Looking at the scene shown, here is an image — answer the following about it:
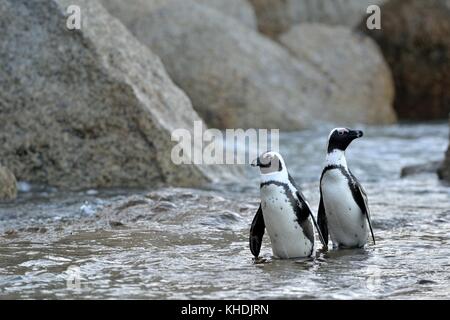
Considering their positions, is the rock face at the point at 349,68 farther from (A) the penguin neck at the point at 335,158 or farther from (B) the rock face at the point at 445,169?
(A) the penguin neck at the point at 335,158

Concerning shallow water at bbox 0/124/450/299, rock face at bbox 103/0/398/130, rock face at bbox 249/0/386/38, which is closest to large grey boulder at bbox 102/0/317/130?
rock face at bbox 103/0/398/130

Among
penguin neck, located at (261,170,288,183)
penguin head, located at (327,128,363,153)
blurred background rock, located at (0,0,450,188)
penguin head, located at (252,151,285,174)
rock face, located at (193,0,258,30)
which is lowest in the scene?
penguin neck, located at (261,170,288,183)

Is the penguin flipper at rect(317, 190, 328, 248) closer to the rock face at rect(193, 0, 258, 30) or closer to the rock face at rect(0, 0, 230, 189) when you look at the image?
the rock face at rect(0, 0, 230, 189)

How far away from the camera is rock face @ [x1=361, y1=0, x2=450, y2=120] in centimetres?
1808

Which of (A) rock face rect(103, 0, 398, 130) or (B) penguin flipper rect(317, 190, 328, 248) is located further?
(A) rock face rect(103, 0, 398, 130)

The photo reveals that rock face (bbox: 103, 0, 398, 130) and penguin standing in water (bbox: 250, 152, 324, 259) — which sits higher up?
rock face (bbox: 103, 0, 398, 130)

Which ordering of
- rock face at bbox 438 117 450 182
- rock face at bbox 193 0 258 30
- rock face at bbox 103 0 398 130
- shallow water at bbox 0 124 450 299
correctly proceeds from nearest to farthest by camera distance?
shallow water at bbox 0 124 450 299 < rock face at bbox 438 117 450 182 < rock face at bbox 103 0 398 130 < rock face at bbox 193 0 258 30

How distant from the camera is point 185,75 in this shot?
14.8 metres

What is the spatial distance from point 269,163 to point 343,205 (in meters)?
0.63

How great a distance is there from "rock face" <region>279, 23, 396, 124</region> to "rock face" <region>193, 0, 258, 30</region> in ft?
2.33

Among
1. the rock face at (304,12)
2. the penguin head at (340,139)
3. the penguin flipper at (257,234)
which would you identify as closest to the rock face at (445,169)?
the penguin head at (340,139)

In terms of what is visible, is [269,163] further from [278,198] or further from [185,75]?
[185,75]

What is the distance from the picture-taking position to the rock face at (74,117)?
29.4 feet
